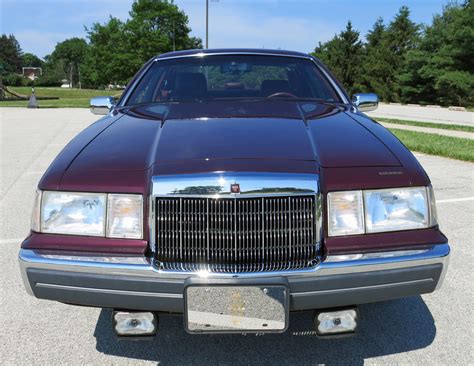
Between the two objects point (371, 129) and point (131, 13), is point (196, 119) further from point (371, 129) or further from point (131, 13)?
point (131, 13)

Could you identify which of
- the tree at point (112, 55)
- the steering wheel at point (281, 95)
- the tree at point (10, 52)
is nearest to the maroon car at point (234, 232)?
the steering wheel at point (281, 95)

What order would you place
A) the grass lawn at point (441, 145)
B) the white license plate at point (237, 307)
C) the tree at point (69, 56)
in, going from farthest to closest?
the tree at point (69, 56) → the grass lawn at point (441, 145) → the white license plate at point (237, 307)

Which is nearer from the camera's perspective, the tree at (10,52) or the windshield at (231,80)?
the windshield at (231,80)

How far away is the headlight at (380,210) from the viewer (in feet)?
6.77

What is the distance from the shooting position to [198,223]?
197 centimetres

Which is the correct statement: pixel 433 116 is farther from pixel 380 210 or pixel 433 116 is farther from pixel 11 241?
pixel 380 210

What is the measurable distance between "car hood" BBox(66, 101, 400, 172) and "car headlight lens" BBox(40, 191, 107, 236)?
0.15 metres

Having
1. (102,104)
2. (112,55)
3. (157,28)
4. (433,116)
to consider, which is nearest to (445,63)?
(433,116)

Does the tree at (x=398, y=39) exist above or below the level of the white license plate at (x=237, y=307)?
above

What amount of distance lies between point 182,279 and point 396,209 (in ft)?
3.33

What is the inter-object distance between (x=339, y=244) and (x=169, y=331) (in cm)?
115

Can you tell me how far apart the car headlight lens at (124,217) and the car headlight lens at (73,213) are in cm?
4

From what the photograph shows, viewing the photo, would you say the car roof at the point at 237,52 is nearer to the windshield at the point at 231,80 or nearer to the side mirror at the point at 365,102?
the windshield at the point at 231,80

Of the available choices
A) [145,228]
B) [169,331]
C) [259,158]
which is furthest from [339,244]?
[169,331]
